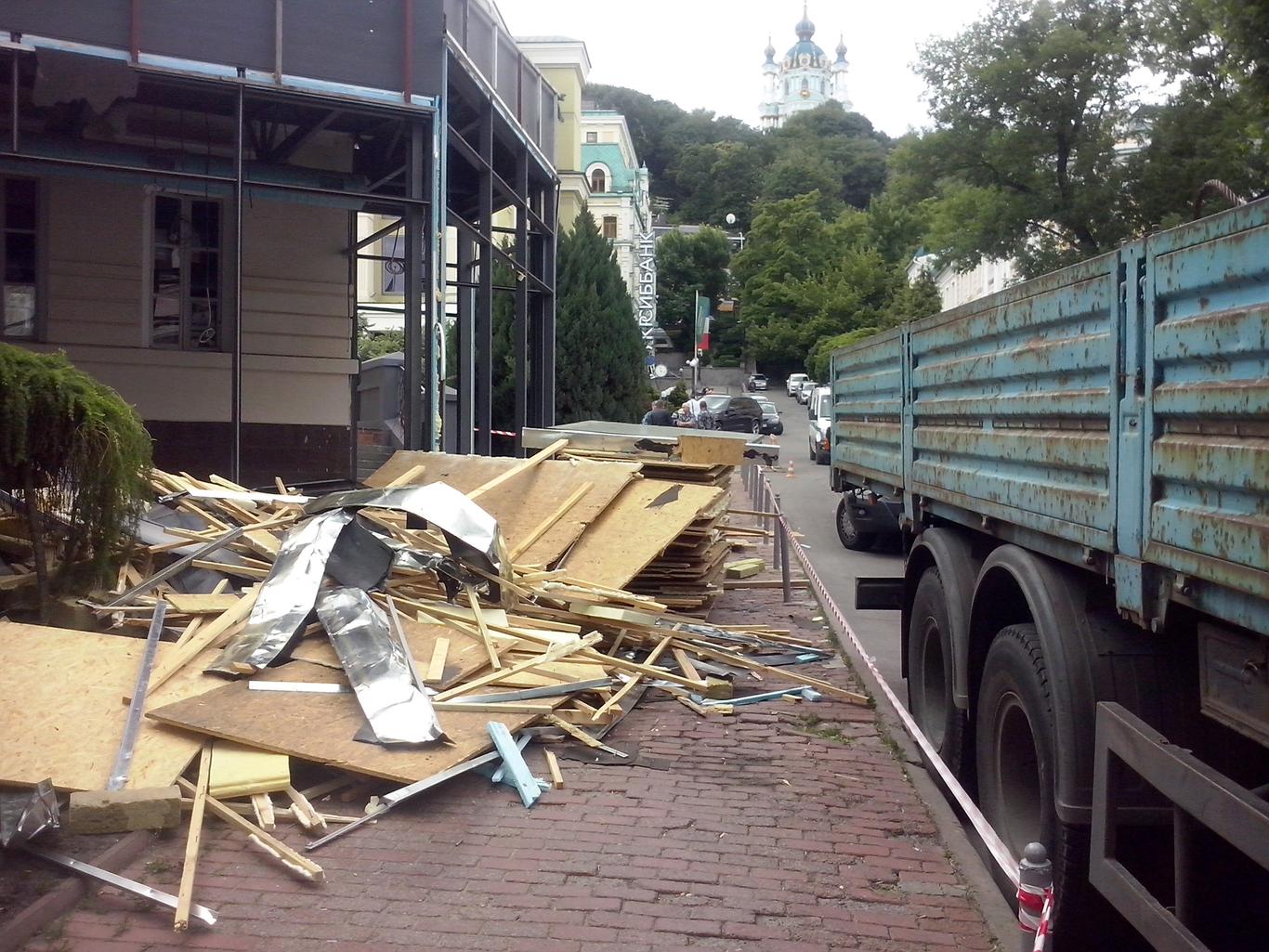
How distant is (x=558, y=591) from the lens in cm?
820

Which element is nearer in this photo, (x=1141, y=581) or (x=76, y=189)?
(x=1141, y=581)

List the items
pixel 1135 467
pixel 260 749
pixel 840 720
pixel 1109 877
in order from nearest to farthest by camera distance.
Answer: pixel 1109 877, pixel 1135 467, pixel 260 749, pixel 840 720

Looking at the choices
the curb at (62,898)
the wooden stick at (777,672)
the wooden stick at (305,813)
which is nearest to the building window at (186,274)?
the wooden stick at (777,672)

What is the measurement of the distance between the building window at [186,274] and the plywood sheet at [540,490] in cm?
536

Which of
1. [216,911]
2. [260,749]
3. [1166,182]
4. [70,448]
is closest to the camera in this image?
[216,911]

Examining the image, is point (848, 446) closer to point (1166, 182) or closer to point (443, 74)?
point (443, 74)

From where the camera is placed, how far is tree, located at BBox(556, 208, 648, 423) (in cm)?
2830

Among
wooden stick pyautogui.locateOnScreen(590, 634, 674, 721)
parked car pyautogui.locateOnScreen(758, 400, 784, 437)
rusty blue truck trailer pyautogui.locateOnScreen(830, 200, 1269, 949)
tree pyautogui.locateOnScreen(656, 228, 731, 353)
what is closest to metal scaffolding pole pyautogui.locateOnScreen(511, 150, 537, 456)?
wooden stick pyautogui.locateOnScreen(590, 634, 674, 721)

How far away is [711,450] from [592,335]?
58.1 feet

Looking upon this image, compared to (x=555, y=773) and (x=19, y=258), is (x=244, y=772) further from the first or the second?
(x=19, y=258)

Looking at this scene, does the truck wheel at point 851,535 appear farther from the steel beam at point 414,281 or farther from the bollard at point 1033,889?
the bollard at point 1033,889

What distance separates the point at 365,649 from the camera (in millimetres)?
6289

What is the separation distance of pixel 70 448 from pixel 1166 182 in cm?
3256

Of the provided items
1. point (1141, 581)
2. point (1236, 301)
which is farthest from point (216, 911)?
point (1236, 301)
